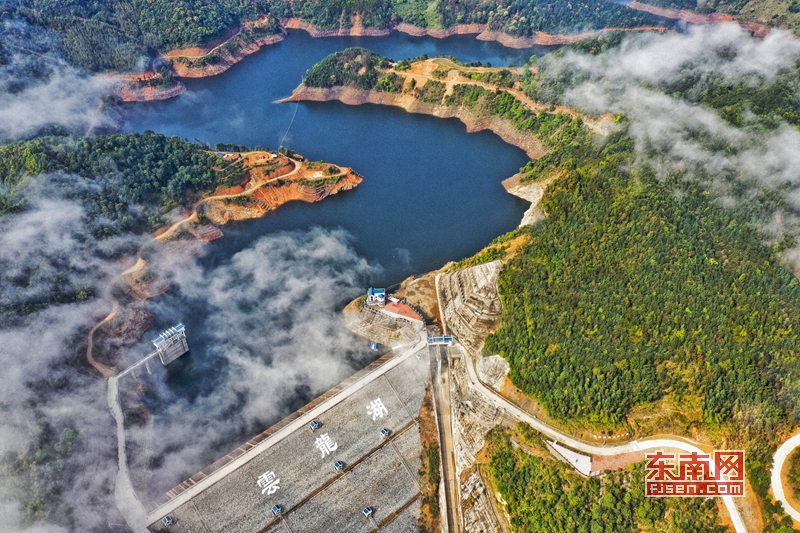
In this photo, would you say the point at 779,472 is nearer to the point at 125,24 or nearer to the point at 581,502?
the point at 581,502

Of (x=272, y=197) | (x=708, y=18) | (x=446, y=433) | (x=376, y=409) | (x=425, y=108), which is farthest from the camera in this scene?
(x=708, y=18)

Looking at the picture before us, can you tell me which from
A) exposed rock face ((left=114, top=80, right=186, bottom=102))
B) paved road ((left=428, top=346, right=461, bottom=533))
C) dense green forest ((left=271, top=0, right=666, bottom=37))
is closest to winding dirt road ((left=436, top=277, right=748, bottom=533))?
paved road ((left=428, top=346, right=461, bottom=533))

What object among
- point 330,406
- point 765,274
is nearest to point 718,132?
point 765,274

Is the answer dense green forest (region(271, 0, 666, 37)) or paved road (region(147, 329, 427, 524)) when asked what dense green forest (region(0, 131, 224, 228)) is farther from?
dense green forest (region(271, 0, 666, 37))

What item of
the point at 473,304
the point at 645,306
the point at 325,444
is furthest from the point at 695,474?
the point at 325,444

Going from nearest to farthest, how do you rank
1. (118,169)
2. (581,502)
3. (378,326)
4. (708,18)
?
(581,502)
(378,326)
(118,169)
(708,18)

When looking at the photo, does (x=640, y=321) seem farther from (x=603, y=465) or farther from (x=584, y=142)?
(x=584, y=142)
